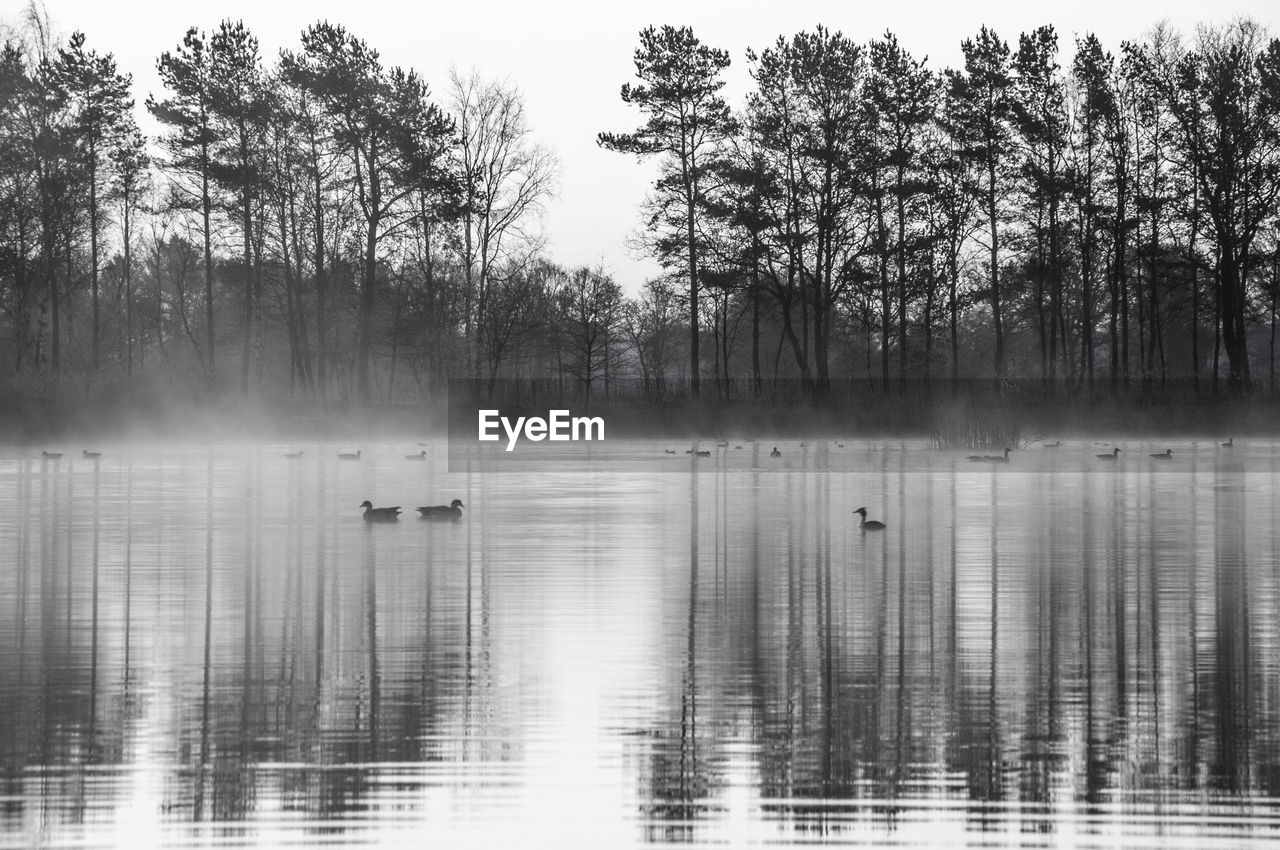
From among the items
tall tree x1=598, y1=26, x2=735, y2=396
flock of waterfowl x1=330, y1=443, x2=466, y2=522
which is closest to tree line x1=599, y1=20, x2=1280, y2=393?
tall tree x1=598, y1=26, x2=735, y2=396

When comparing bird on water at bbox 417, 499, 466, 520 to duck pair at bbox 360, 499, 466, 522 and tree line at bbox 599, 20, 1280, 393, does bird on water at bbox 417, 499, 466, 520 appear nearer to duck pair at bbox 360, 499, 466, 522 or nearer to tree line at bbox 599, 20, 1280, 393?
duck pair at bbox 360, 499, 466, 522

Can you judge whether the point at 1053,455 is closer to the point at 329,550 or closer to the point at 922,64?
the point at 922,64

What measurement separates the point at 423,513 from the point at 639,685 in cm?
1243

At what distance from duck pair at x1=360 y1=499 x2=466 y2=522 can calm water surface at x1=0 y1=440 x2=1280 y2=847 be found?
69 centimetres

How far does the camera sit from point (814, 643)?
33.5ft

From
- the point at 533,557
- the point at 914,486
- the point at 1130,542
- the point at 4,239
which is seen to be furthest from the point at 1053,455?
the point at 4,239

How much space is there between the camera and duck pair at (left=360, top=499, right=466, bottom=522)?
20.5 metres

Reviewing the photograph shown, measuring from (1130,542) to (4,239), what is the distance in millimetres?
42033

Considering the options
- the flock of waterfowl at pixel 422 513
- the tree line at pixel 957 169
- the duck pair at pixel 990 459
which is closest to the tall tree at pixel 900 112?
the tree line at pixel 957 169

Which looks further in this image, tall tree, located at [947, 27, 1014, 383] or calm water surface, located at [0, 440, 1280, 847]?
tall tree, located at [947, 27, 1014, 383]

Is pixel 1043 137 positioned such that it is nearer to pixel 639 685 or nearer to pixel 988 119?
pixel 988 119

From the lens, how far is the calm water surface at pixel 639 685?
613 cm

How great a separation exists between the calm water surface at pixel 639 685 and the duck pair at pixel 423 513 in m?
0.69

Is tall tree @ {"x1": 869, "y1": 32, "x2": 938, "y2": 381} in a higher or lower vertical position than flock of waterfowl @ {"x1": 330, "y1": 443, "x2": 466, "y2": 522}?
higher
